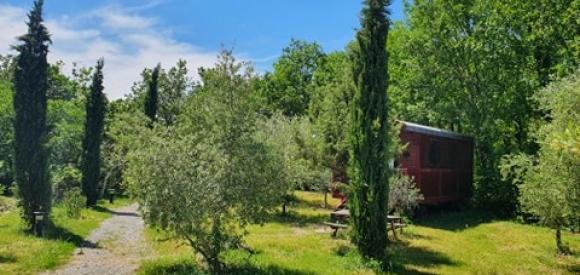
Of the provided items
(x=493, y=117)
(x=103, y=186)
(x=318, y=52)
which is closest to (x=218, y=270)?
(x=493, y=117)

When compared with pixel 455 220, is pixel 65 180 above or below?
above

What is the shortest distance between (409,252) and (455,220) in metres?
9.36

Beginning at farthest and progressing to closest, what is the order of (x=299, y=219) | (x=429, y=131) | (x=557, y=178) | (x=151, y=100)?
(x=151, y=100) → (x=429, y=131) → (x=299, y=219) → (x=557, y=178)

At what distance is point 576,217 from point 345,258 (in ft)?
20.7

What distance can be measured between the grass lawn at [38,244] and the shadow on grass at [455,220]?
12888 mm

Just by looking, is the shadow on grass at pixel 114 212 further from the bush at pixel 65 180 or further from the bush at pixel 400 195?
the bush at pixel 400 195

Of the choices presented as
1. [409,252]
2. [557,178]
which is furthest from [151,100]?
[557,178]

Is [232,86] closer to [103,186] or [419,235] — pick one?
[419,235]

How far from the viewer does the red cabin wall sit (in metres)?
21.6

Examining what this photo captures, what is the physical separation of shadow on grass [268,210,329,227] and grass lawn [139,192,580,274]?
4 centimetres

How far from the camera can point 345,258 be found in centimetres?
1223

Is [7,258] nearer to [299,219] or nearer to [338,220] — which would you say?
[338,220]

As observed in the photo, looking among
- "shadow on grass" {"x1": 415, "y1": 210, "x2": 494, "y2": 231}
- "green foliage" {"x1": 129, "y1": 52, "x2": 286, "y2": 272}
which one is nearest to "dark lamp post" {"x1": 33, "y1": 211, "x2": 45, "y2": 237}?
"green foliage" {"x1": 129, "y1": 52, "x2": 286, "y2": 272}

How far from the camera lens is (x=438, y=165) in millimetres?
24344
